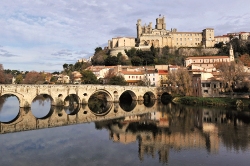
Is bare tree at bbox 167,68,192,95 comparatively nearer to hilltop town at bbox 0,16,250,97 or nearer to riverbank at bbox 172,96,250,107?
hilltop town at bbox 0,16,250,97

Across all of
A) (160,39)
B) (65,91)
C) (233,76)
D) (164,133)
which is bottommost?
(164,133)

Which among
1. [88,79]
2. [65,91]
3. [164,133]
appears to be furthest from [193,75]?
[164,133]

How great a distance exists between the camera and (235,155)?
17.2 metres

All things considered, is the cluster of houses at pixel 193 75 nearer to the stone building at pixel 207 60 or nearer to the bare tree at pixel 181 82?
the stone building at pixel 207 60

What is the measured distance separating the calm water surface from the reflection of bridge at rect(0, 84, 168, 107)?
678 centimetres

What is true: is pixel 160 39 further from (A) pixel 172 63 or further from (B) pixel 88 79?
(B) pixel 88 79

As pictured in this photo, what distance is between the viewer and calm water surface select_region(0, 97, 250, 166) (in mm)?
16750

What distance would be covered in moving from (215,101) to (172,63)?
3786 centimetres

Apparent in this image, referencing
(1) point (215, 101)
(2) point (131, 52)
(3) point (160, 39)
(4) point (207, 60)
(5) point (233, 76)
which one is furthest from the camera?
(3) point (160, 39)

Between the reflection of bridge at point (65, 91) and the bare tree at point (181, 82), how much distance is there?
3.91 m

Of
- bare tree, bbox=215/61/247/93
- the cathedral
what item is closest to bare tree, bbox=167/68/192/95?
bare tree, bbox=215/61/247/93

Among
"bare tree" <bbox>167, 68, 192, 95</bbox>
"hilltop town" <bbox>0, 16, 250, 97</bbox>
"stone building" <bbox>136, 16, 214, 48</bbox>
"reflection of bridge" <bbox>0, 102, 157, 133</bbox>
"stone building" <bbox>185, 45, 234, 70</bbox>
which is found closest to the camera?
"reflection of bridge" <bbox>0, 102, 157, 133</bbox>

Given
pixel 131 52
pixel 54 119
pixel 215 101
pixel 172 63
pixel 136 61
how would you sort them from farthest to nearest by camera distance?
pixel 131 52, pixel 172 63, pixel 136 61, pixel 215 101, pixel 54 119

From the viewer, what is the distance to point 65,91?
1639 inches
